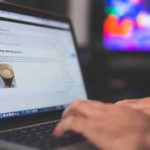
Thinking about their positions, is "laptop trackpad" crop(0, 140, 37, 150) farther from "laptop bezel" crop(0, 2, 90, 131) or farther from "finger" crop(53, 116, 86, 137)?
"laptop bezel" crop(0, 2, 90, 131)

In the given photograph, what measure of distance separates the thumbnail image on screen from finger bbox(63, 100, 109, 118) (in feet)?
6.28

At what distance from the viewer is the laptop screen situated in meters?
0.85

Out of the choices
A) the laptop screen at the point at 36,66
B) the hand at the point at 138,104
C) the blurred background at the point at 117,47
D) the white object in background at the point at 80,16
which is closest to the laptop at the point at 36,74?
the laptop screen at the point at 36,66

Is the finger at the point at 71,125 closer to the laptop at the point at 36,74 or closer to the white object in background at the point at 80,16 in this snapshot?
the laptop at the point at 36,74

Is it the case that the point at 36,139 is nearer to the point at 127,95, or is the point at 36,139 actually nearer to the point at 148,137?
the point at 148,137

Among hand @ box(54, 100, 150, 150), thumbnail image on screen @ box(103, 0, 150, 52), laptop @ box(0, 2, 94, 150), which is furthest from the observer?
thumbnail image on screen @ box(103, 0, 150, 52)

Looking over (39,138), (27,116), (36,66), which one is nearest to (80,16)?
(36,66)

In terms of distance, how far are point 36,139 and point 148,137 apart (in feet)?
0.60

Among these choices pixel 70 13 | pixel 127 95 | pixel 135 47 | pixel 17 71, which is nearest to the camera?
pixel 17 71

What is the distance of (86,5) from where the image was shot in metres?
2.99

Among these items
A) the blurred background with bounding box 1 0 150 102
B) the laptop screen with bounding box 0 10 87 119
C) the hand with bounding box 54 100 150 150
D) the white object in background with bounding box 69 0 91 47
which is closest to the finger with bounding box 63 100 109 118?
the hand with bounding box 54 100 150 150

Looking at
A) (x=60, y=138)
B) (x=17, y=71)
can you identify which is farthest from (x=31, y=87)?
(x=60, y=138)

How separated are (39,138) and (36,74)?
31 cm

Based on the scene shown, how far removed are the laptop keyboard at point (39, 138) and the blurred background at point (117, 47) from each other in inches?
68.1
